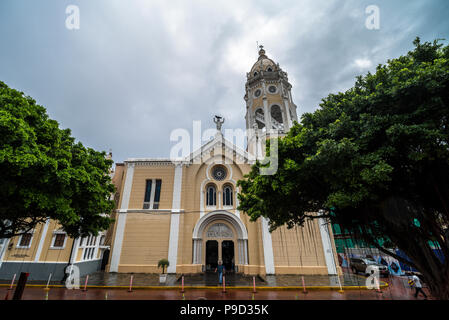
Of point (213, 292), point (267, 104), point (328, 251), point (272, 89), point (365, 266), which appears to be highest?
point (272, 89)

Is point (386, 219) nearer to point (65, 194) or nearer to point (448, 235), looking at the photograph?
point (448, 235)

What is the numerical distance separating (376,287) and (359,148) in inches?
377

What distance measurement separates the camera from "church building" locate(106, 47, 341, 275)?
1553 centimetres

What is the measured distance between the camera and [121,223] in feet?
54.4

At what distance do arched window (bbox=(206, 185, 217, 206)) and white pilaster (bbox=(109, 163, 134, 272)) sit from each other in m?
7.00

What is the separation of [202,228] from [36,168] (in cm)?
1257

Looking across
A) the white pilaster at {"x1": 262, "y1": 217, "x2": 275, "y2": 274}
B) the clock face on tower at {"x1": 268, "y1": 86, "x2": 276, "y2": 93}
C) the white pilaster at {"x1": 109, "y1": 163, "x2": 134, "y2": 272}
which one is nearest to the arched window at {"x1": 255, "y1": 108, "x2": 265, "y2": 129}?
the clock face on tower at {"x1": 268, "y1": 86, "x2": 276, "y2": 93}

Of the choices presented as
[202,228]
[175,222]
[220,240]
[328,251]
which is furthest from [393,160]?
[175,222]

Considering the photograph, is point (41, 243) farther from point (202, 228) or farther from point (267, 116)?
point (267, 116)

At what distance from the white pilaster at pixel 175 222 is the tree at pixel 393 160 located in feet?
36.3

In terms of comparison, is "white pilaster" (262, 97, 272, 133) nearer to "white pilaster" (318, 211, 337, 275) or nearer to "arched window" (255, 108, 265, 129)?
"arched window" (255, 108, 265, 129)
